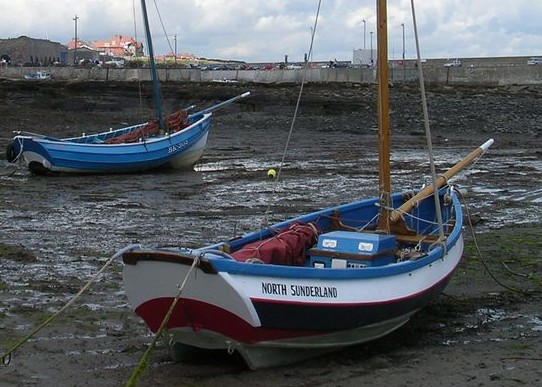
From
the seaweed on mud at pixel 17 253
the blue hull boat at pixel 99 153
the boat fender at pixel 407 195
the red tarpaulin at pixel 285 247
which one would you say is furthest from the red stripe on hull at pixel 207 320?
the blue hull boat at pixel 99 153

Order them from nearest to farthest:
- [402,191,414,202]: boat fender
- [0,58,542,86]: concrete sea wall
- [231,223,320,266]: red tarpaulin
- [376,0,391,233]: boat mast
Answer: [231,223,320,266]: red tarpaulin → [376,0,391,233]: boat mast → [402,191,414,202]: boat fender → [0,58,542,86]: concrete sea wall

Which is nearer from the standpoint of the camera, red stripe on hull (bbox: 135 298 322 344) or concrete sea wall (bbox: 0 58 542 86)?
red stripe on hull (bbox: 135 298 322 344)

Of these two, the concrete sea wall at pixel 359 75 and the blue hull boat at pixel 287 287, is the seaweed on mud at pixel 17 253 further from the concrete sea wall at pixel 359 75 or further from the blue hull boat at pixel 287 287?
the concrete sea wall at pixel 359 75

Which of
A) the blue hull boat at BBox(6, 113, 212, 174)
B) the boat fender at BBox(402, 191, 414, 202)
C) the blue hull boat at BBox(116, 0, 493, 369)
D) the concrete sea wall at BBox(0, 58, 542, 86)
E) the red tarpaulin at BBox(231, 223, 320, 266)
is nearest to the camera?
the blue hull boat at BBox(116, 0, 493, 369)

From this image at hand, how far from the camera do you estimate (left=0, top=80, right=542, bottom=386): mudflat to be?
7.94 m

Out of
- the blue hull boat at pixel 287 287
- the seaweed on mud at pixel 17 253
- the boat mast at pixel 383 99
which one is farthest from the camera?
the seaweed on mud at pixel 17 253

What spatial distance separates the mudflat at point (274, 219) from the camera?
7941 millimetres

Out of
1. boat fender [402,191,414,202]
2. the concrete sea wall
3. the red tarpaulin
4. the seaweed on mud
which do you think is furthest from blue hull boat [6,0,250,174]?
the concrete sea wall

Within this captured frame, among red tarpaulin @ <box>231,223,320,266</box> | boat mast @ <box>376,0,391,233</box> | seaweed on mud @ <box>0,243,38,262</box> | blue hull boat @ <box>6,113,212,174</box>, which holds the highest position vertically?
boat mast @ <box>376,0,391,233</box>

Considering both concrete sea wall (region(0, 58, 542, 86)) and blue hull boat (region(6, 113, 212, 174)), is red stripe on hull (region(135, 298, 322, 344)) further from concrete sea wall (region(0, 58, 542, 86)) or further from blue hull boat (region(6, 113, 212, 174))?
concrete sea wall (region(0, 58, 542, 86))

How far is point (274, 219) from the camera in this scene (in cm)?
1653

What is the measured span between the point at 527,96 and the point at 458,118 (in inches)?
294

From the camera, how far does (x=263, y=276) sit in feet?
23.8

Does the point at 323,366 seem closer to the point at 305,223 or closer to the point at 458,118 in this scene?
the point at 305,223
